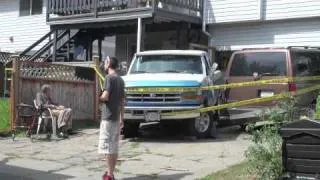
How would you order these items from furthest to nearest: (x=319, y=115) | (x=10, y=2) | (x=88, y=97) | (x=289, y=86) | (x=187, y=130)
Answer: (x=10, y=2) → (x=88, y=97) → (x=187, y=130) → (x=289, y=86) → (x=319, y=115)

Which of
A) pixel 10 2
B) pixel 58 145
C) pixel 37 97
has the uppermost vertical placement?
pixel 10 2

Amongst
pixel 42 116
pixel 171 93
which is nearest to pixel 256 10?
pixel 171 93

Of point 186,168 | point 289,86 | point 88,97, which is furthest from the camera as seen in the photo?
point 88,97

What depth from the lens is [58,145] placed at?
45.3 ft

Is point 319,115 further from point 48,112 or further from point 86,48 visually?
point 86,48

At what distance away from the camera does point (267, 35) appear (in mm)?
19844

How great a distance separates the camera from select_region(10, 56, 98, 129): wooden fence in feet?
50.8

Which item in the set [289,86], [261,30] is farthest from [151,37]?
[289,86]

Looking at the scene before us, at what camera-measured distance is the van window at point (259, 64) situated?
45.9 feet

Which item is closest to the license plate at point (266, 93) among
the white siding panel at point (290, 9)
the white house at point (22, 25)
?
the white siding panel at point (290, 9)

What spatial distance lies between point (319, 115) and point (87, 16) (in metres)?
12.8

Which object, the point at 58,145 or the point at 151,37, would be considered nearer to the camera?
the point at 58,145

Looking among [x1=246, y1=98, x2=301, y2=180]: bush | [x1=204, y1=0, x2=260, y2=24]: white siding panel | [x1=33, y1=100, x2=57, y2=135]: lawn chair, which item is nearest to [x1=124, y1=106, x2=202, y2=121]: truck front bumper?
[x1=33, y1=100, x2=57, y2=135]: lawn chair

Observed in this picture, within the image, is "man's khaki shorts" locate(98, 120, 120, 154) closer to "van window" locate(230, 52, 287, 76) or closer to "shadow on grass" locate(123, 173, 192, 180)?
"shadow on grass" locate(123, 173, 192, 180)
